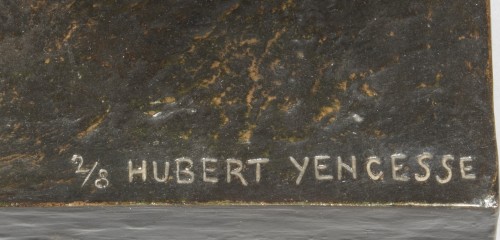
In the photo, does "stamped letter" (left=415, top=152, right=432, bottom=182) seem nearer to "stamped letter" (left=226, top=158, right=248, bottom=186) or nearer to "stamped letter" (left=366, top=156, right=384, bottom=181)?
"stamped letter" (left=366, top=156, right=384, bottom=181)

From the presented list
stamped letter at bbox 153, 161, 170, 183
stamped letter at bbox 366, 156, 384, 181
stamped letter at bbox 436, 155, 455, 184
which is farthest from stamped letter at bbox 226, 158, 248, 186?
stamped letter at bbox 436, 155, 455, 184

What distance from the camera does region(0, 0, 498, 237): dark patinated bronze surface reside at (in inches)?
62.3

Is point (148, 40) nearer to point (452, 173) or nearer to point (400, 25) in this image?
point (400, 25)

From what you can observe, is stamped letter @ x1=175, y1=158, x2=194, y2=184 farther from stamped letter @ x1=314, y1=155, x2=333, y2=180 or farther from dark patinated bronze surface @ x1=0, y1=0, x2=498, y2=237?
stamped letter @ x1=314, y1=155, x2=333, y2=180

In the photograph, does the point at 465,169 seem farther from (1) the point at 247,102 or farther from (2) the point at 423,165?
(1) the point at 247,102

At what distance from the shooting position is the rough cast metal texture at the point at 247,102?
1.58 meters

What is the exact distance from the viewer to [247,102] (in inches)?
63.7

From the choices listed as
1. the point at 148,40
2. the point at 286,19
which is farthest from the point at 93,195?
the point at 286,19

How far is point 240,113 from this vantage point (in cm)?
162

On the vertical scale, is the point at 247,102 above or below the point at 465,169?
above

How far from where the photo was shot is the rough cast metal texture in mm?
1583

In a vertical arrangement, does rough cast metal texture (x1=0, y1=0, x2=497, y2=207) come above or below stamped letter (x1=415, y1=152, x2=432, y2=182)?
above

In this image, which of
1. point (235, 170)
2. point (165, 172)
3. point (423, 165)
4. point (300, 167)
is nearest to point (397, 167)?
point (423, 165)

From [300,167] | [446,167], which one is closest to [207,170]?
[300,167]
